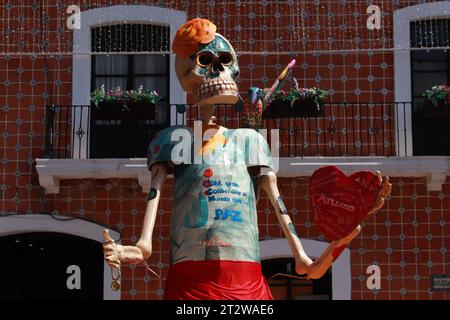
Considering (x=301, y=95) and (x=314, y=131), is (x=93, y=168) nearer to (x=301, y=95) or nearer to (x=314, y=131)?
(x=301, y=95)

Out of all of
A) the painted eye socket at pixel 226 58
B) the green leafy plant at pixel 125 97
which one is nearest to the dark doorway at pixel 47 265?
the green leafy plant at pixel 125 97

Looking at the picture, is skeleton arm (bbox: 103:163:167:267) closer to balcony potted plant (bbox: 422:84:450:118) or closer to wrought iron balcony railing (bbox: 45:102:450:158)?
wrought iron balcony railing (bbox: 45:102:450:158)

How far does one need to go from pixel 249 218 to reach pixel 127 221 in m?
6.92

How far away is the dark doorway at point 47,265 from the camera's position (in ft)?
51.3

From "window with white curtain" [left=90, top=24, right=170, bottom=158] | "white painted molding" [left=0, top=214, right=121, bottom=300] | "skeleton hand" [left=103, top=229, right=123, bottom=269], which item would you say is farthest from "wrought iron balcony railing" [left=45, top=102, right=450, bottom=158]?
"skeleton hand" [left=103, top=229, right=123, bottom=269]

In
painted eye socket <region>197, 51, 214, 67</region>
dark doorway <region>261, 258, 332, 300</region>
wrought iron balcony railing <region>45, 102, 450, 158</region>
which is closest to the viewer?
painted eye socket <region>197, 51, 214, 67</region>

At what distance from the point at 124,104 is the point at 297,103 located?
2.30 metres

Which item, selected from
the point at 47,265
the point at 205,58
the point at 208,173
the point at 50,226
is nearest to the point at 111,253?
the point at 208,173

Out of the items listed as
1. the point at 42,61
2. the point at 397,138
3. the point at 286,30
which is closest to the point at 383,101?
the point at 397,138

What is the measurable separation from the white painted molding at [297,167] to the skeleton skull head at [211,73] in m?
5.83

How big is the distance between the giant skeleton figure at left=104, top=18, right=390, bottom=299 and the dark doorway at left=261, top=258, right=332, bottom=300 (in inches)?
261

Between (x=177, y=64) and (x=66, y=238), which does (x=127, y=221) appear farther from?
(x=177, y=64)

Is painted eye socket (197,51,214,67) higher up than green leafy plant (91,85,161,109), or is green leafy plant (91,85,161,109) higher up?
green leafy plant (91,85,161,109)

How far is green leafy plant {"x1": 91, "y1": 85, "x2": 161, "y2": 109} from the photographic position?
15.0m
